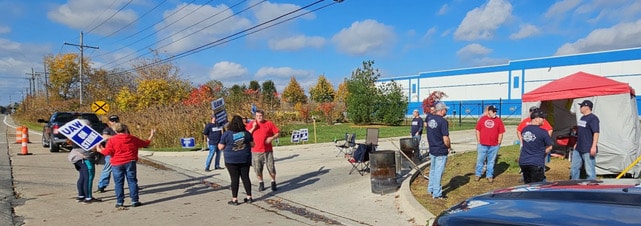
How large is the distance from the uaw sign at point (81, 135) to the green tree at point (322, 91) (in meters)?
57.7

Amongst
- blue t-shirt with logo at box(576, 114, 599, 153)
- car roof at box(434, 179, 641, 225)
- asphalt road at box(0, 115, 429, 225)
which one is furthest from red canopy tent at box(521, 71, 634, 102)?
car roof at box(434, 179, 641, 225)

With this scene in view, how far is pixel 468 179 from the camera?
9266 mm

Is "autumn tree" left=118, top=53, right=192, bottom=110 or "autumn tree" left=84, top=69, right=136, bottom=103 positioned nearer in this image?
"autumn tree" left=118, top=53, right=192, bottom=110

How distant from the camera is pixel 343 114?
40844mm

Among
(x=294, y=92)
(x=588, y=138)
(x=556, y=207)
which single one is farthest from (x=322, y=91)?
(x=556, y=207)

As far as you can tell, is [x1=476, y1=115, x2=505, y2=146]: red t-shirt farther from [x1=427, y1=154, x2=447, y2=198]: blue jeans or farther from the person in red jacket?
the person in red jacket

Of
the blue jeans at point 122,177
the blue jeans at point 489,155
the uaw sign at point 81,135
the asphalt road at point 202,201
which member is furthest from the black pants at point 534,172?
the uaw sign at point 81,135

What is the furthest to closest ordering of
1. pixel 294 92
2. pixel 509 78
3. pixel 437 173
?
pixel 294 92
pixel 509 78
pixel 437 173

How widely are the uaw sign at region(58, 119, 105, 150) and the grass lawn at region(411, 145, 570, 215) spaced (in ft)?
19.3

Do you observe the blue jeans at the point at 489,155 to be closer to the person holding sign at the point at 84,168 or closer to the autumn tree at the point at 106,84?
the person holding sign at the point at 84,168

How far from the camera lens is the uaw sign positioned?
304 inches

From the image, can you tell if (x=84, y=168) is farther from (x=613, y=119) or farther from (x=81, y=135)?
(x=613, y=119)

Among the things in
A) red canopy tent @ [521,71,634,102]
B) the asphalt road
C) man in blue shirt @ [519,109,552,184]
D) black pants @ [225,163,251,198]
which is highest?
red canopy tent @ [521,71,634,102]

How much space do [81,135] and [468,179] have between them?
7701mm
